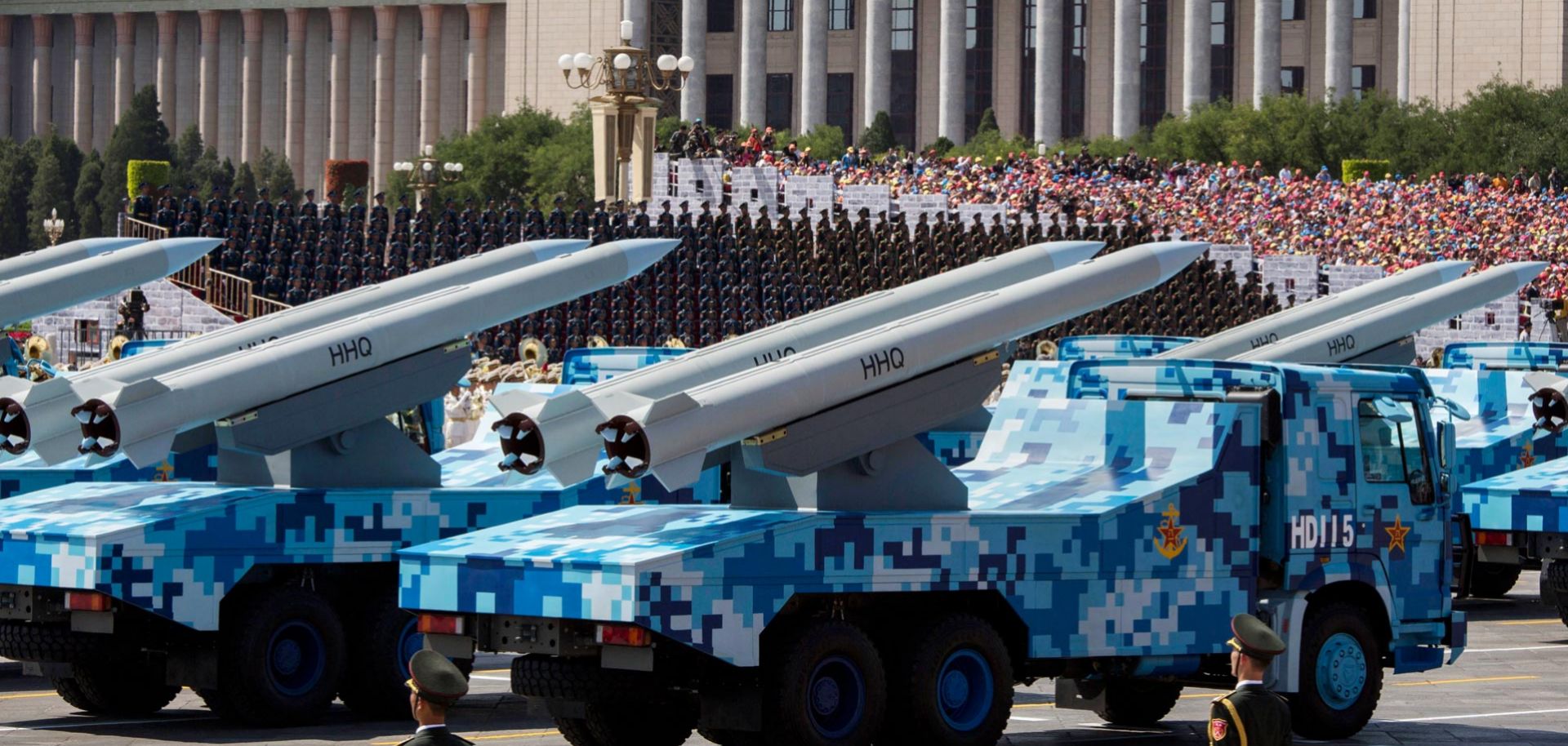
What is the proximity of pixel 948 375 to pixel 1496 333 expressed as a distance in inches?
1527

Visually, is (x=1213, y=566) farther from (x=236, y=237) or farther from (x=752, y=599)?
(x=236, y=237)

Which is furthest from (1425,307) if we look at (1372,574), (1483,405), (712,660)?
(712,660)

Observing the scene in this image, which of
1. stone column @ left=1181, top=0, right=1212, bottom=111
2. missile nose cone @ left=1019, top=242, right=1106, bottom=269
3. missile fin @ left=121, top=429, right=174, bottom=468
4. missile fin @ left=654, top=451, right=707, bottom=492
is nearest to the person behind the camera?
missile fin @ left=654, top=451, right=707, bottom=492

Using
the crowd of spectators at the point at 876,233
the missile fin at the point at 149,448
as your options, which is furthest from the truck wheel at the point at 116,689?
the crowd of spectators at the point at 876,233

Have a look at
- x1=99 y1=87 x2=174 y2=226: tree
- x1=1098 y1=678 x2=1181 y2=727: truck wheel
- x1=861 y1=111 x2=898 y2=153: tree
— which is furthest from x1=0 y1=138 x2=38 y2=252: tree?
x1=1098 y1=678 x2=1181 y2=727: truck wheel

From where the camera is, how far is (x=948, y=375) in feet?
46.1

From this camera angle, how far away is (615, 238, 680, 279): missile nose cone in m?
17.8

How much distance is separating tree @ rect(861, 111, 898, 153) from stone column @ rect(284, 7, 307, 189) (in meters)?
44.4

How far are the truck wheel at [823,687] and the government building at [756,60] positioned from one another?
241 ft

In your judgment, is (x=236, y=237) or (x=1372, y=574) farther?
(x=236, y=237)

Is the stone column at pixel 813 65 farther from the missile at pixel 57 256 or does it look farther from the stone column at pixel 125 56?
the missile at pixel 57 256

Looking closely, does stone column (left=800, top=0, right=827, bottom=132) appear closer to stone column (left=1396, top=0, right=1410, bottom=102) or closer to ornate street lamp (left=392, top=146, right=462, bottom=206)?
ornate street lamp (left=392, top=146, right=462, bottom=206)

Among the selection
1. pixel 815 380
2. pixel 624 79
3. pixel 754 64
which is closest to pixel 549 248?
pixel 815 380

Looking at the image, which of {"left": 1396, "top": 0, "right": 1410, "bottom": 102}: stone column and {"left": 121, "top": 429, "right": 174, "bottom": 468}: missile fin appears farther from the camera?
{"left": 1396, "top": 0, "right": 1410, "bottom": 102}: stone column
